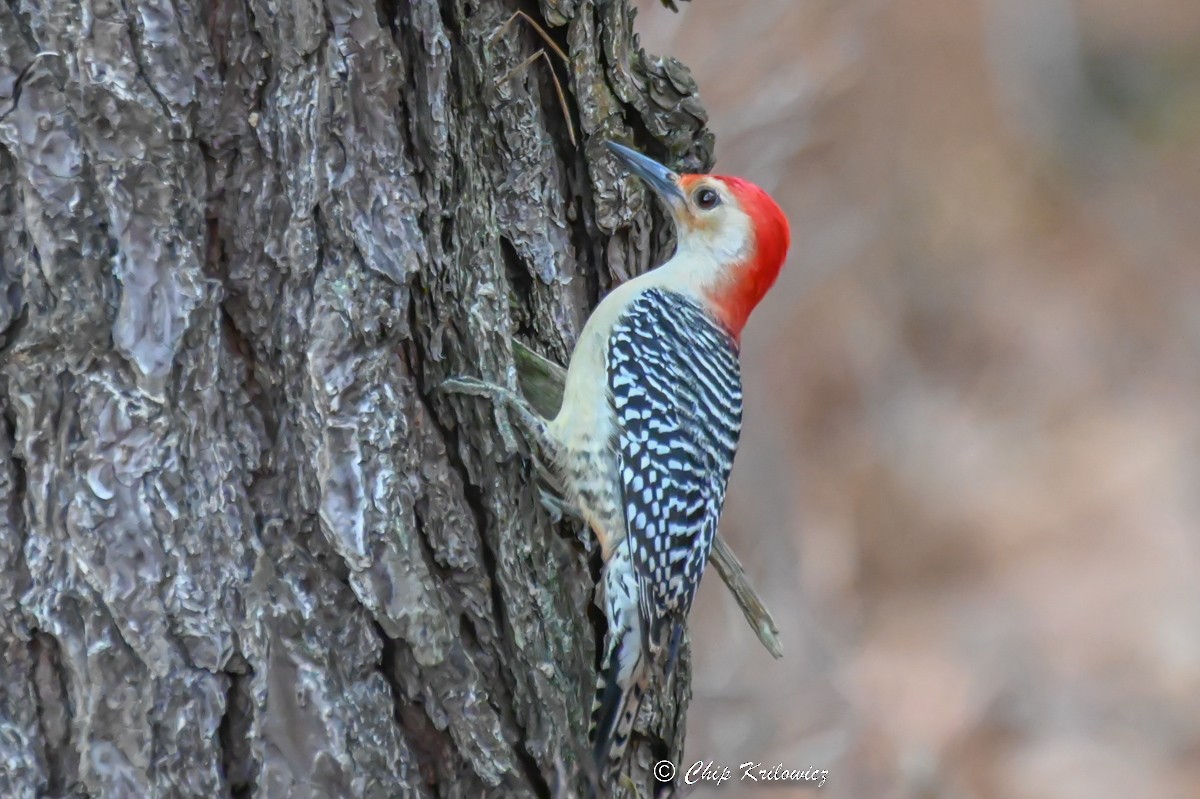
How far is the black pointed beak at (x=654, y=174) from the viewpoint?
2887 mm

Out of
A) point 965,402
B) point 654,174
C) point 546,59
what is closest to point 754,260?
point 654,174

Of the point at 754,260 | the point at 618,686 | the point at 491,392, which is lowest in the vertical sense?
the point at 618,686

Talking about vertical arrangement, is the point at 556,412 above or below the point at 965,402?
above

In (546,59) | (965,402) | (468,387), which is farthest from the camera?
(965,402)

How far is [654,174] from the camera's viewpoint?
3045 millimetres

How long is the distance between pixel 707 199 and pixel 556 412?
2.52 ft

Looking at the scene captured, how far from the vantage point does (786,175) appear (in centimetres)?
725

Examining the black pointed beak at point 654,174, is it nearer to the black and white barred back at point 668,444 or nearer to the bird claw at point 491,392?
the black and white barred back at point 668,444

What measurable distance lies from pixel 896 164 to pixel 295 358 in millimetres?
7039

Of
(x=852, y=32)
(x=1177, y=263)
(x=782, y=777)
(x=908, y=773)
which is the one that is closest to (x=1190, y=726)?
(x=908, y=773)

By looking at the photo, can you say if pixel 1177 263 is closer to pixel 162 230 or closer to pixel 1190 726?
pixel 1190 726

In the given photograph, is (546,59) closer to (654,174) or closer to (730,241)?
(654,174)

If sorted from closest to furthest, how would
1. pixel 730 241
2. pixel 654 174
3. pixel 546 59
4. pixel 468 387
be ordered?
pixel 468 387 < pixel 546 59 < pixel 654 174 < pixel 730 241

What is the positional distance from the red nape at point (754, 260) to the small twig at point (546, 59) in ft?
2.57
